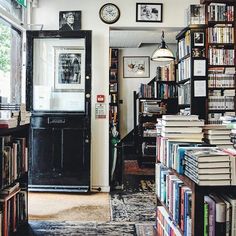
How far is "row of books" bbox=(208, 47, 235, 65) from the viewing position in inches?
191

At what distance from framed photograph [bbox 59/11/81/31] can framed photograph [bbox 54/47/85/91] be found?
0.29 metres

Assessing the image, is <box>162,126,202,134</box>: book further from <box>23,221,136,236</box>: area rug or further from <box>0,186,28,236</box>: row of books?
<box>0,186,28,236</box>: row of books

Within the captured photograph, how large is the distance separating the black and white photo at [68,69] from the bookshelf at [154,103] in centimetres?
259

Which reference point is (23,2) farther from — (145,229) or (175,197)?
(175,197)

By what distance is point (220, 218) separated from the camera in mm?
1863

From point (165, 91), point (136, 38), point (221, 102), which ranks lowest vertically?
point (221, 102)

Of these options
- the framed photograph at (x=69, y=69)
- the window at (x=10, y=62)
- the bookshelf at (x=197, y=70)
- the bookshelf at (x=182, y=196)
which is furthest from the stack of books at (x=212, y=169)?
the framed photograph at (x=69, y=69)

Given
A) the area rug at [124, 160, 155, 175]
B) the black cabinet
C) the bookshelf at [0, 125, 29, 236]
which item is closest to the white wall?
the black cabinet

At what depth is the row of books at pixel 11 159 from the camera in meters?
2.78

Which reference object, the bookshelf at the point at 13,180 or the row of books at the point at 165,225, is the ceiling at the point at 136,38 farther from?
the row of books at the point at 165,225

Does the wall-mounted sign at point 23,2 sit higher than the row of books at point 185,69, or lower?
higher

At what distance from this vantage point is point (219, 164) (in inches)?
71.7

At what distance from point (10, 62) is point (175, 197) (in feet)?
10.6

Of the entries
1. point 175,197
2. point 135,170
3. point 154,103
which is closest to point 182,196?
point 175,197
